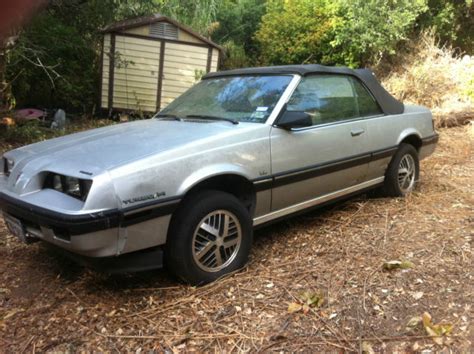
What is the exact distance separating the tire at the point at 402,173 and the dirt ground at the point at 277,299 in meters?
0.79

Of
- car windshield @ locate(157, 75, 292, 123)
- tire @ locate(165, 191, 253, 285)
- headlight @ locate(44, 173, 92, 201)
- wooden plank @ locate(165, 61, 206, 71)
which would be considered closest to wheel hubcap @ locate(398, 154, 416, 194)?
car windshield @ locate(157, 75, 292, 123)

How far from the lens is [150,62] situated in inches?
425

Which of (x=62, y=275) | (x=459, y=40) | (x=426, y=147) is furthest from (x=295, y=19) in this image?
(x=62, y=275)

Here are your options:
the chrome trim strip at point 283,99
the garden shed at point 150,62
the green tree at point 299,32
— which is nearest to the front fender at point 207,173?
the chrome trim strip at point 283,99

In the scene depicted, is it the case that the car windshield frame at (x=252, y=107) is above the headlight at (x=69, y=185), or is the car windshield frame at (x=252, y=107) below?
above

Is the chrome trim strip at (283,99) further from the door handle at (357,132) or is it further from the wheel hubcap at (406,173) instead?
the wheel hubcap at (406,173)

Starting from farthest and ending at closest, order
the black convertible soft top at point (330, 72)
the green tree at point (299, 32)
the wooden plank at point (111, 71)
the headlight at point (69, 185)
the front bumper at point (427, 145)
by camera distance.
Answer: the green tree at point (299, 32) < the wooden plank at point (111, 71) < the front bumper at point (427, 145) < the black convertible soft top at point (330, 72) < the headlight at point (69, 185)

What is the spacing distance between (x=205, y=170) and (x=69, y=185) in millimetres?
845

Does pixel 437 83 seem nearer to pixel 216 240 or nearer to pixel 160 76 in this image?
pixel 160 76

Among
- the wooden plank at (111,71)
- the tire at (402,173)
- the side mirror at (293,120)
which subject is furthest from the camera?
the wooden plank at (111,71)

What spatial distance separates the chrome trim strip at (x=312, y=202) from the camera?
377 cm

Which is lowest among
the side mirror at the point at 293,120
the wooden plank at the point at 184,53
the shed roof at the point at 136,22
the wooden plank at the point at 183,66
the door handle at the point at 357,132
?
the door handle at the point at 357,132

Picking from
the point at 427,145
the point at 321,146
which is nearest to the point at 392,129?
the point at 427,145

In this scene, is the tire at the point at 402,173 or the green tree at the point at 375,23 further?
the green tree at the point at 375,23
